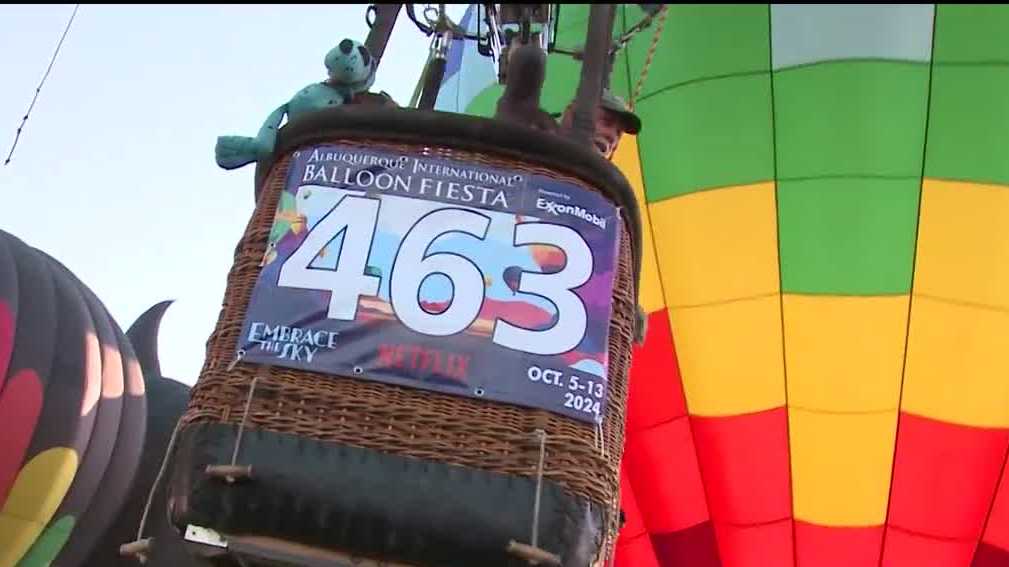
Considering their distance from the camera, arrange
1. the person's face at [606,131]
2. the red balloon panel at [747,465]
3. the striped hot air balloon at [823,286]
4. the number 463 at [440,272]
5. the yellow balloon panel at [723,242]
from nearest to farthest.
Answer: the number 463 at [440,272] → the person's face at [606,131] → the striped hot air balloon at [823,286] → the yellow balloon panel at [723,242] → the red balloon panel at [747,465]

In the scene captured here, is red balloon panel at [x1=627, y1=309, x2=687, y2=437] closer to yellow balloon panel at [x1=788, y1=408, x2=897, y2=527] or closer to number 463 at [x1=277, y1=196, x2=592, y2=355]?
yellow balloon panel at [x1=788, y1=408, x2=897, y2=527]

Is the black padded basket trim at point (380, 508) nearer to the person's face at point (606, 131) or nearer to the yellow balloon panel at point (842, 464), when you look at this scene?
the person's face at point (606, 131)

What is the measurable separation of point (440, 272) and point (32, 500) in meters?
3.47

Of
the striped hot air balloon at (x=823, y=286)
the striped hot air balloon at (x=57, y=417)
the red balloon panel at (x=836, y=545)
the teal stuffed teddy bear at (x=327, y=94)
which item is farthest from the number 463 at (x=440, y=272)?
the striped hot air balloon at (x=57, y=417)

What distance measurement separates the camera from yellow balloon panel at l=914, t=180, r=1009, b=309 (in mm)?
3031

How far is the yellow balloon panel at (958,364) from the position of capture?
3061 mm

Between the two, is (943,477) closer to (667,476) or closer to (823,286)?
(823,286)

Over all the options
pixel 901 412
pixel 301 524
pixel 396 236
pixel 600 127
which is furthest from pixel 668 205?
pixel 301 524

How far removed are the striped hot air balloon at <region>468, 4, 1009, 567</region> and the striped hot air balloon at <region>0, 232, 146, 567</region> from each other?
2125mm

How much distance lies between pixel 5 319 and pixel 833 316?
A: 10.1 ft

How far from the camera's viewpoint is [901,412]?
3.17 metres

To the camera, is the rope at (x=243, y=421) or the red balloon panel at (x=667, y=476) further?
the red balloon panel at (x=667, y=476)

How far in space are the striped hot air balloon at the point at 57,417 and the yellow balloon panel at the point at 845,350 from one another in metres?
2.79

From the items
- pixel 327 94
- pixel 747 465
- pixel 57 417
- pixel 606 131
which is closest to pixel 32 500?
A: pixel 57 417
